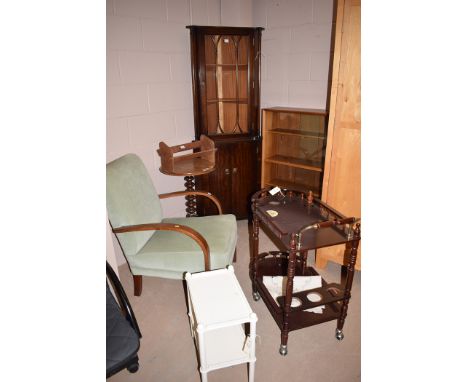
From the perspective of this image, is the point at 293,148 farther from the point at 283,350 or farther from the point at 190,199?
the point at 283,350

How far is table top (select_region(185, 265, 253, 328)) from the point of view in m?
1.47

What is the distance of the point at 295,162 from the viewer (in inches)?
124

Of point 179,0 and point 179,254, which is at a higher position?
point 179,0

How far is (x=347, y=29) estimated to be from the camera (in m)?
1.97

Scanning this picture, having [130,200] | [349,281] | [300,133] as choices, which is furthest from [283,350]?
[300,133]

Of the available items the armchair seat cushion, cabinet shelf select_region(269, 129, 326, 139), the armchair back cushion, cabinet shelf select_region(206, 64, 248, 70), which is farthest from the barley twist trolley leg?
cabinet shelf select_region(206, 64, 248, 70)

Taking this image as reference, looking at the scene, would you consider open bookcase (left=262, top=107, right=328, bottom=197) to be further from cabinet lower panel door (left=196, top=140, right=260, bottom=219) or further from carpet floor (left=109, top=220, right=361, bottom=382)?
carpet floor (left=109, top=220, right=361, bottom=382)

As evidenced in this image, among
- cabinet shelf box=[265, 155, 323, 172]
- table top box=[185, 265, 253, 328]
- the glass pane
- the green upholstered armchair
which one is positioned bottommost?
table top box=[185, 265, 253, 328]

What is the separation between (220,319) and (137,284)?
1024mm

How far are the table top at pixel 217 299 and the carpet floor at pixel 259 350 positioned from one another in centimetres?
46

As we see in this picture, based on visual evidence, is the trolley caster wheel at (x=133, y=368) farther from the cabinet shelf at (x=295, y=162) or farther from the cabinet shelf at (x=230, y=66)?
the cabinet shelf at (x=230, y=66)
